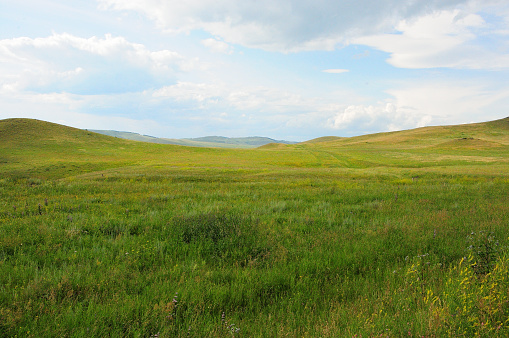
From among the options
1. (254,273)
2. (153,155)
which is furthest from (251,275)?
Result: (153,155)

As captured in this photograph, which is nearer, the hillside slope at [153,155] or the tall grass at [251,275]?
the tall grass at [251,275]

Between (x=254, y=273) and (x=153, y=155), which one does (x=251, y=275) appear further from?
(x=153, y=155)

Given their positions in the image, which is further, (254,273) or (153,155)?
(153,155)

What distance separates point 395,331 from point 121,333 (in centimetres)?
330

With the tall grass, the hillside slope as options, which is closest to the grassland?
the tall grass

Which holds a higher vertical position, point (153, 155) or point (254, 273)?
point (153, 155)

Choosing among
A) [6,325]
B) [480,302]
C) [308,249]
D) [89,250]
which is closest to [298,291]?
[308,249]

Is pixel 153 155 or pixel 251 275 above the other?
Answer: pixel 153 155

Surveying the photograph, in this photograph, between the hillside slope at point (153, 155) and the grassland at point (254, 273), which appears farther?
the hillside slope at point (153, 155)

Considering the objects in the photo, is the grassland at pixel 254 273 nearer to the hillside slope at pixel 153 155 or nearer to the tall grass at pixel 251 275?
the tall grass at pixel 251 275

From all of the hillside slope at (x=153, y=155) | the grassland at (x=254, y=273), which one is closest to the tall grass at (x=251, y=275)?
the grassland at (x=254, y=273)

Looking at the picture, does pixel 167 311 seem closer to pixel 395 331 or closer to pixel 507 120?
pixel 395 331

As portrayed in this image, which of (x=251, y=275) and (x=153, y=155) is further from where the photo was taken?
(x=153, y=155)

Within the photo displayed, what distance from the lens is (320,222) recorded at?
8.25 m
